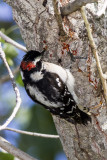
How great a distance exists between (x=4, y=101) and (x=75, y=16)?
5.90ft

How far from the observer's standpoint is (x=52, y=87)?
10.6 ft

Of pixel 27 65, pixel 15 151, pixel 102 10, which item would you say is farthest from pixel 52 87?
pixel 102 10

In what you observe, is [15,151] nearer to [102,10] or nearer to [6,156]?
[6,156]

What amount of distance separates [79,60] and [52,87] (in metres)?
0.36

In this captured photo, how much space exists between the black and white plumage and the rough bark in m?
0.08

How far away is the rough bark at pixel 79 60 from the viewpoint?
305cm

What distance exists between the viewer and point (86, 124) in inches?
120

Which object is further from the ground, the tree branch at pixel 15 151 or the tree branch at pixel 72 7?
the tree branch at pixel 72 7

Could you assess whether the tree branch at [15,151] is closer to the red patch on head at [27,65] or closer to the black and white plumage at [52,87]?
the black and white plumage at [52,87]

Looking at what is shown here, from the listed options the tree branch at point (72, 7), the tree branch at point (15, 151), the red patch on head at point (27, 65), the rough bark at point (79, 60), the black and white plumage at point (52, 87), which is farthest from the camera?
the red patch on head at point (27, 65)

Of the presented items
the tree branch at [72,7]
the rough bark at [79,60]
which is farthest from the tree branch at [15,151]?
the tree branch at [72,7]

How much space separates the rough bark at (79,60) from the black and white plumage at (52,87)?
0.08 m

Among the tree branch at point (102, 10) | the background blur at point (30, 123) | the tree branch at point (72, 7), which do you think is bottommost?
the background blur at point (30, 123)

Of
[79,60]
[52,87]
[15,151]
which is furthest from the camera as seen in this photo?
[52,87]
